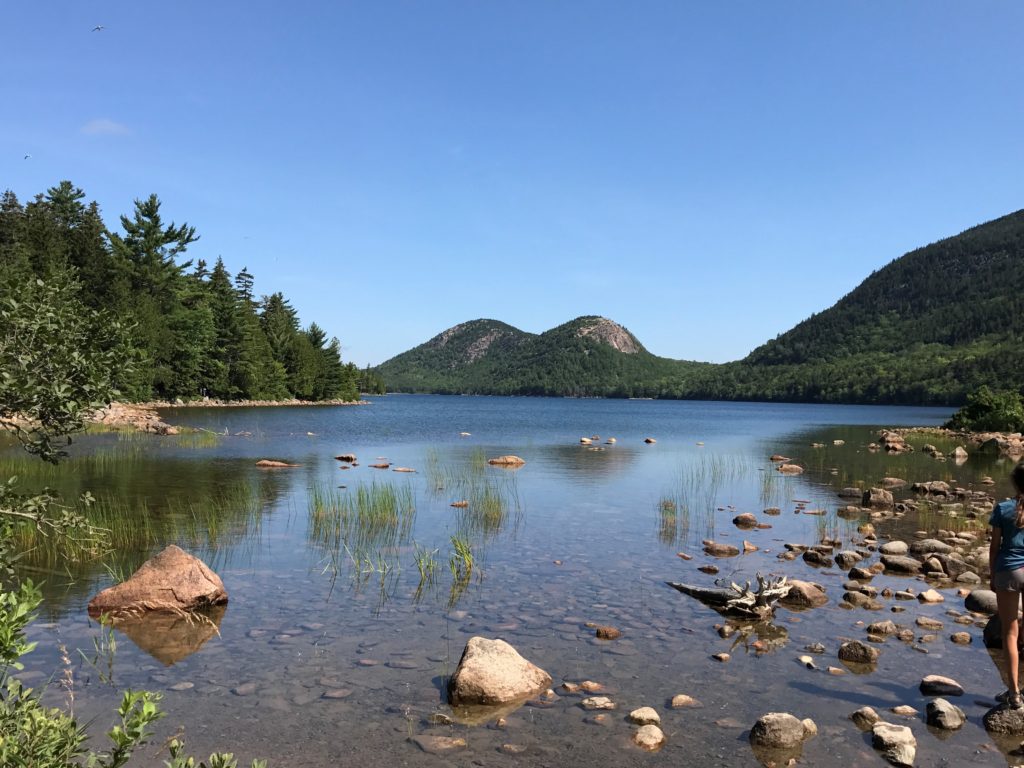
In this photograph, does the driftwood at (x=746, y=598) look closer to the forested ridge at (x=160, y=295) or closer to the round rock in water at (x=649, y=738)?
the round rock in water at (x=649, y=738)

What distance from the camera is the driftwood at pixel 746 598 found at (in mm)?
13453

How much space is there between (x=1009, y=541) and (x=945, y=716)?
242 centimetres

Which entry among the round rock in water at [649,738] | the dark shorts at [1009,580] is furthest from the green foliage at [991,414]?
the round rock in water at [649,738]

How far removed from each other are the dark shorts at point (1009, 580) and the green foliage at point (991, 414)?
69.3 m

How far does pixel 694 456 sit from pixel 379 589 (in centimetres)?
3999

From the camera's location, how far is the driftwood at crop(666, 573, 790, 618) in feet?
44.1

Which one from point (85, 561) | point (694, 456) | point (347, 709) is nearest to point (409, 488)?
point (85, 561)

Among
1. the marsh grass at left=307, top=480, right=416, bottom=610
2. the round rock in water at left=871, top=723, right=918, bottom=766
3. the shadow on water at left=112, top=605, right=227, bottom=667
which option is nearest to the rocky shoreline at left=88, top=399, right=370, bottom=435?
the shadow on water at left=112, top=605, right=227, bottom=667

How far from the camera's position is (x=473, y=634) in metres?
12.2

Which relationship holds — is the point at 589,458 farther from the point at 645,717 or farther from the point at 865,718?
the point at 645,717

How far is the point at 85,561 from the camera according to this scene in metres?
16.2

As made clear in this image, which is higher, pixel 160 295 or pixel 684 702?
pixel 160 295

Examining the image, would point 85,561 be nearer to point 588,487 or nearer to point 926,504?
point 588,487

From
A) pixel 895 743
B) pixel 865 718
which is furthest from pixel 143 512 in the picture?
pixel 895 743
